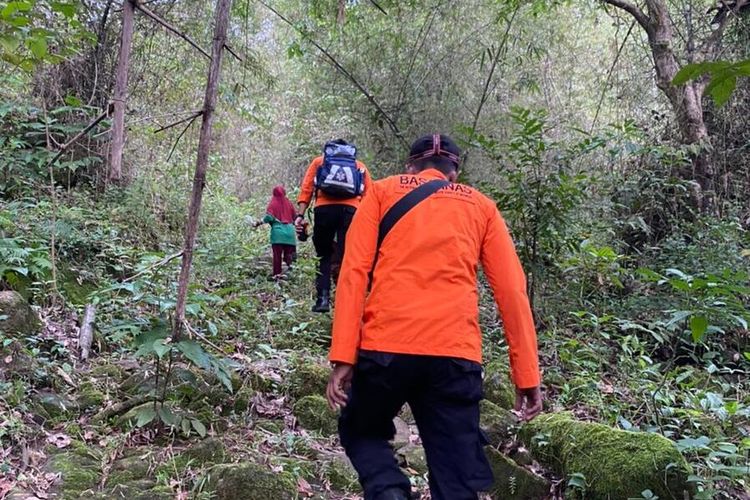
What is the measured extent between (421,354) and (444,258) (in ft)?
1.35

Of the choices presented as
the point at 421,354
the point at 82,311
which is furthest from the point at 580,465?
the point at 82,311

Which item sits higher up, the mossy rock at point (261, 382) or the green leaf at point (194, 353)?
the green leaf at point (194, 353)

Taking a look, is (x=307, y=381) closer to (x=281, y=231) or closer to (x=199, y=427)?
(x=199, y=427)

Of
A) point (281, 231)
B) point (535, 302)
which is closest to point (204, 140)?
point (535, 302)

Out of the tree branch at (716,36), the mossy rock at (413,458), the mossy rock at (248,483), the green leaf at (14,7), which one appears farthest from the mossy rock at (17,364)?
the tree branch at (716,36)

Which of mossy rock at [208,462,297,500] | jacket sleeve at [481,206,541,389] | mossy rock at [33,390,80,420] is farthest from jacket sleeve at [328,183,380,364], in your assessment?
mossy rock at [33,390,80,420]

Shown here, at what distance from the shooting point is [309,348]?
18.4 feet

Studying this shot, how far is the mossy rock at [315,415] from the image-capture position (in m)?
4.29

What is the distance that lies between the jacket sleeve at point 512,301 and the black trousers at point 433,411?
196 mm

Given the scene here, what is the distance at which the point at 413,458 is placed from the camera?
12.8 ft

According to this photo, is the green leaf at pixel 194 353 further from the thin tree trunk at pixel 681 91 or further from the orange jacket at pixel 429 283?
the thin tree trunk at pixel 681 91

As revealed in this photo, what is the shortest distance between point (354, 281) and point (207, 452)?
5.39ft

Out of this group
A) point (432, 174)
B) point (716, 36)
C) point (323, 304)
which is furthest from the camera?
point (716, 36)

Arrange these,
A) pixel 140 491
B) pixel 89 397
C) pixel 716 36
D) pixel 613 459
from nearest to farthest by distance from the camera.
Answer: pixel 140 491, pixel 613 459, pixel 89 397, pixel 716 36
